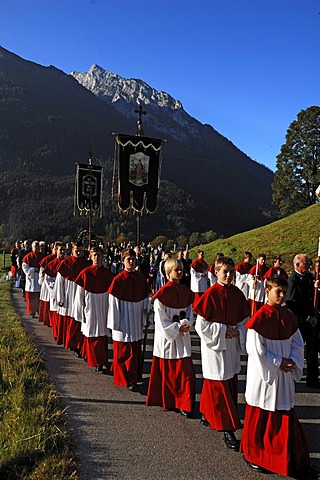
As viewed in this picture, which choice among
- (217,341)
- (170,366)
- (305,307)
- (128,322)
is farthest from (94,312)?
(305,307)

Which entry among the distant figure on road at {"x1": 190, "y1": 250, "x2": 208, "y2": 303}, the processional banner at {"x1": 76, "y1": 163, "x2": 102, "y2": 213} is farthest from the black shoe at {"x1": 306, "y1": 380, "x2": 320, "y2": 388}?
the processional banner at {"x1": 76, "y1": 163, "x2": 102, "y2": 213}

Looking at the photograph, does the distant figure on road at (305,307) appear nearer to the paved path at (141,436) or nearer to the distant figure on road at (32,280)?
the paved path at (141,436)

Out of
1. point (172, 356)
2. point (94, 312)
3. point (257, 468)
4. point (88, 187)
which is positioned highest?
point (88, 187)

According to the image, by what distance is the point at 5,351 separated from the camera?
7.73 meters

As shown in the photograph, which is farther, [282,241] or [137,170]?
[282,241]

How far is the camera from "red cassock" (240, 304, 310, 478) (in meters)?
4.25

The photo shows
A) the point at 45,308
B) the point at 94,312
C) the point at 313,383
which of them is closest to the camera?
the point at 313,383

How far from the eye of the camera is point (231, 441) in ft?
16.2

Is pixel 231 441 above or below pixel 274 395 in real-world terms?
below

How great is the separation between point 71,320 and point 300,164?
41.6 metres

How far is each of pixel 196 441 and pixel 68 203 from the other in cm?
8645

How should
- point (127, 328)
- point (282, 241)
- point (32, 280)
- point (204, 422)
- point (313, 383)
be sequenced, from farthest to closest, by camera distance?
1. point (282, 241)
2. point (32, 280)
3. point (313, 383)
4. point (127, 328)
5. point (204, 422)

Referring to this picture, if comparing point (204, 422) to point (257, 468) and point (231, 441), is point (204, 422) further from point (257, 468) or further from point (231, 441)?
point (257, 468)

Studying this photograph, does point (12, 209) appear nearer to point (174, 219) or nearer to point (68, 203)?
point (68, 203)
